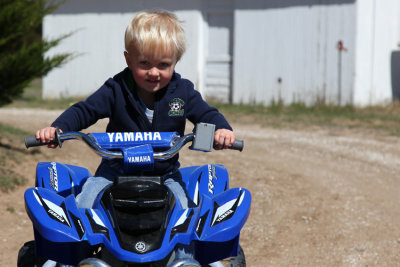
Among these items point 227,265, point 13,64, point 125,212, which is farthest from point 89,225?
point 13,64

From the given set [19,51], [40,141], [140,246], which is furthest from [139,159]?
[19,51]

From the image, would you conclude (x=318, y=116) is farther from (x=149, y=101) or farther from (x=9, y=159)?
(x=149, y=101)

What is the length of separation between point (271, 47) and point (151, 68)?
13295 millimetres

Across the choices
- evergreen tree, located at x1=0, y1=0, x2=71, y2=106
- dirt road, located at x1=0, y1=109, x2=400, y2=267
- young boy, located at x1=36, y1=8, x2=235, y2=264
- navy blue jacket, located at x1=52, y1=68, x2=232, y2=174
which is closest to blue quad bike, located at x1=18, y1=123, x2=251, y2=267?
young boy, located at x1=36, y1=8, x2=235, y2=264

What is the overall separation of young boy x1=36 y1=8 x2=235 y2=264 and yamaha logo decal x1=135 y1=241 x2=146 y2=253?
0.45 metres

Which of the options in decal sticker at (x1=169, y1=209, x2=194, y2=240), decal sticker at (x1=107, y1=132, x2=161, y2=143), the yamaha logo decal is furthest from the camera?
→ decal sticker at (x1=107, y1=132, x2=161, y2=143)

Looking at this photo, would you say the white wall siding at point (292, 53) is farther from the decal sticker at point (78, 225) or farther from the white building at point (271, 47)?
the decal sticker at point (78, 225)

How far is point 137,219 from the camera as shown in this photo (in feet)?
9.35

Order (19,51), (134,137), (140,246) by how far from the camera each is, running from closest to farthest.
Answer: (140,246) < (134,137) < (19,51)

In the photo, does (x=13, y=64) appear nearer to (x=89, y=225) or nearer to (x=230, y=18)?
(x=89, y=225)

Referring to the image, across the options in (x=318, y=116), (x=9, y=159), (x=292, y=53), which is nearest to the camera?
(x=9, y=159)

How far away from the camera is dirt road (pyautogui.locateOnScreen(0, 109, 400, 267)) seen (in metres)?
5.13

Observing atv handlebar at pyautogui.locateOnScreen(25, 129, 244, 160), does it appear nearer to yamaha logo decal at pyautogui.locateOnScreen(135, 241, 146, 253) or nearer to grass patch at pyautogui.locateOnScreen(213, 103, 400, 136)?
yamaha logo decal at pyautogui.locateOnScreen(135, 241, 146, 253)

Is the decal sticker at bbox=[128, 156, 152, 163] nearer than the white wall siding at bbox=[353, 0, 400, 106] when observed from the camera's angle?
Yes
